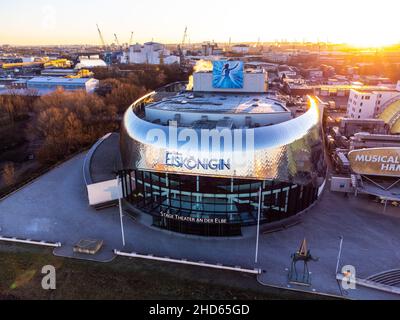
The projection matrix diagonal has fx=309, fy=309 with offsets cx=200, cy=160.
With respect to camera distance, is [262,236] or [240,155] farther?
[262,236]

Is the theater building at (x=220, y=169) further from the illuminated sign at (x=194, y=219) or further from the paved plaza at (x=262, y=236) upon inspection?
the paved plaza at (x=262, y=236)

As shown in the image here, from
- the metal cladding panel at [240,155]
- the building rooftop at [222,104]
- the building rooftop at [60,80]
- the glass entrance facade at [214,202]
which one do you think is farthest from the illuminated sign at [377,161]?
the building rooftop at [60,80]

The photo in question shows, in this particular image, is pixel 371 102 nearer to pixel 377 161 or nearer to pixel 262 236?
pixel 377 161

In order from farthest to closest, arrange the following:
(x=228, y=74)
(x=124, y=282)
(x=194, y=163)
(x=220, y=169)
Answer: (x=228, y=74) → (x=194, y=163) → (x=220, y=169) → (x=124, y=282)

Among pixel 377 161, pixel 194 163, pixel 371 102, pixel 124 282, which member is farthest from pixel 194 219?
pixel 371 102

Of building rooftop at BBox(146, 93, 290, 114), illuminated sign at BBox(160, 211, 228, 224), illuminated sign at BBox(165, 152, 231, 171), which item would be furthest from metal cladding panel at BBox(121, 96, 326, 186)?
building rooftop at BBox(146, 93, 290, 114)

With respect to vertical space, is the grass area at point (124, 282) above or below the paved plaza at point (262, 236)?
below
